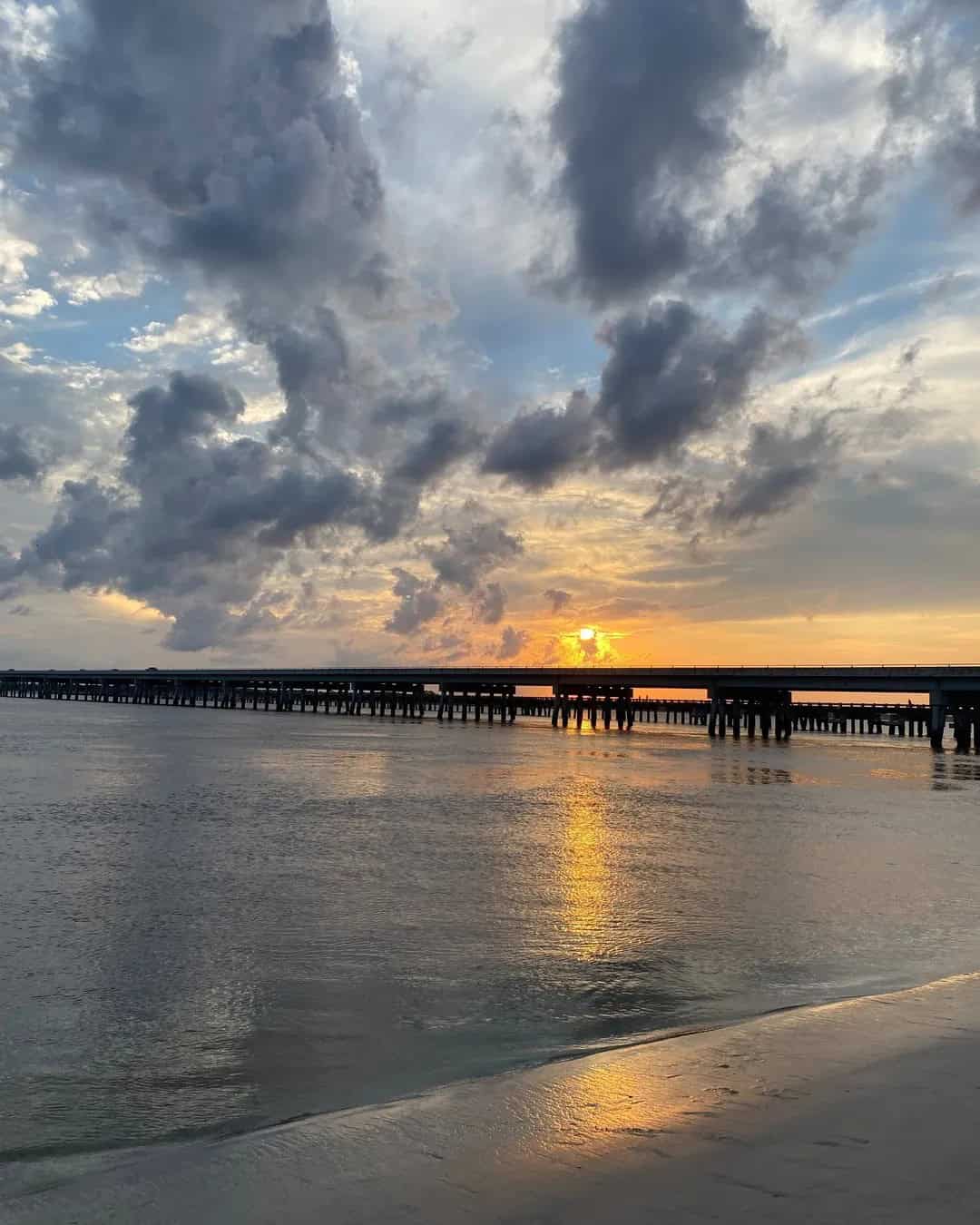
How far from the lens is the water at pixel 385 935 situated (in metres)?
9.12

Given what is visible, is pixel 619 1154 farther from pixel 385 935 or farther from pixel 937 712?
pixel 937 712

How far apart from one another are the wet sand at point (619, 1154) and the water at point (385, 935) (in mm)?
777

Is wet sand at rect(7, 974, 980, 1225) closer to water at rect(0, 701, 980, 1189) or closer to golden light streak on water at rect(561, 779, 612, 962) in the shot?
water at rect(0, 701, 980, 1189)

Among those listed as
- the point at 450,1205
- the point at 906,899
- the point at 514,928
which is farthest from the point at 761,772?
the point at 450,1205

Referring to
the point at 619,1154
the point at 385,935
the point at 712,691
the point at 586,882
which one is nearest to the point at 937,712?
the point at 712,691

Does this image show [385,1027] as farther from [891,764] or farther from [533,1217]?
[891,764]

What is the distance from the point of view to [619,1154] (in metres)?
6.61

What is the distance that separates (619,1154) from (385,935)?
872 centimetres

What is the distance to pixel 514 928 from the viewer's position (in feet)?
50.6

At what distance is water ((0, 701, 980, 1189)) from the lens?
359 inches

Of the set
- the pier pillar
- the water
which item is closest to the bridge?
the pier pillar

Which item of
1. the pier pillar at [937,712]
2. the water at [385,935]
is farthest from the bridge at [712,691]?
the water at [385,935]

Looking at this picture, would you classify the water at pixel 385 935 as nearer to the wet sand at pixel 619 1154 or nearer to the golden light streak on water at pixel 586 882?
the golden light streak on water at pixel 586 882

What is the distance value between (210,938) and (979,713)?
315 ft
